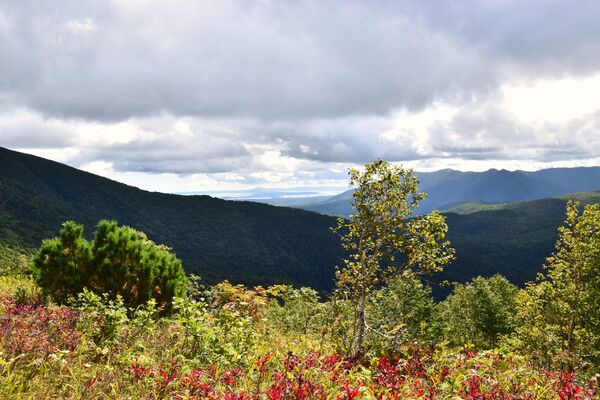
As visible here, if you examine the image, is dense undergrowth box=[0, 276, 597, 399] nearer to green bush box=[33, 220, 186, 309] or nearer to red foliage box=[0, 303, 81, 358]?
red foliage box=[0, 303, 81, 358]

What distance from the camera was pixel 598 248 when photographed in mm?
23438

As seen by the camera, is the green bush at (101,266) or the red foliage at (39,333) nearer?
the red foliage at (39,333)

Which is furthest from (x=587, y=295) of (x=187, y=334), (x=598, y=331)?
(x=187, y=334)

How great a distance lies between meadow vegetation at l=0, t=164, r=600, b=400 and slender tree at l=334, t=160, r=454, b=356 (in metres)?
0.05

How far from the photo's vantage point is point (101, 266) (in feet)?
37.8

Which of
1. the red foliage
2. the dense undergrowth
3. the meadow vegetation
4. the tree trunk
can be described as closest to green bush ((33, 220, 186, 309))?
the meadow vegetation

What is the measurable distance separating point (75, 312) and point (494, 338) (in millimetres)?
65387

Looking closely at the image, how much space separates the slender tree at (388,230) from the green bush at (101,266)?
5.90m

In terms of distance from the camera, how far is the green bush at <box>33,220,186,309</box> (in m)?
11.3

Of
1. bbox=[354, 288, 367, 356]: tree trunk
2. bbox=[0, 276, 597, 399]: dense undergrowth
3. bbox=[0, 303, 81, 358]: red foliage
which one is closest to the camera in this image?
bbox=[0, 276, 597, 399]: dense undergrowth

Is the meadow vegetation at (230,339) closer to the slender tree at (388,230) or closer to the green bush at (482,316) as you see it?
the slender tree at (388,230)

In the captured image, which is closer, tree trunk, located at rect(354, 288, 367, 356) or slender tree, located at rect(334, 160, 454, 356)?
tree trunk, located at rect(354, 288, 367, 356)

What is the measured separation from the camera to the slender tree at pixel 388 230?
1180 centimetres

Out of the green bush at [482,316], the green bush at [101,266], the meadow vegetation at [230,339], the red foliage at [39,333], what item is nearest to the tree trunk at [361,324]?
the meadow vegetation at [230,339]
